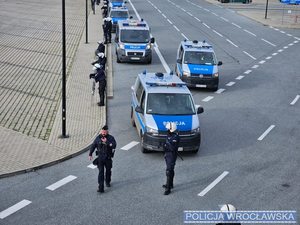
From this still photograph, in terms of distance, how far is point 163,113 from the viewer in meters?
16.2

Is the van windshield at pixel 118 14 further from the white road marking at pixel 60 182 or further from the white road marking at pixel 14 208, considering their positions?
the white road marking at pixel 14 208

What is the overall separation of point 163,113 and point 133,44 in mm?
13600

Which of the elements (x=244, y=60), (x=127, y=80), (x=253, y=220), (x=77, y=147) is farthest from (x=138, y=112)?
(x=244, y=60)

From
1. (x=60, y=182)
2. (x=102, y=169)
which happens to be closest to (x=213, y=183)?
(x=102, y=169)

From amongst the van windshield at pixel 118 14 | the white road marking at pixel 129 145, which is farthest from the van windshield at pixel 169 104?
the van windshield at pixel 118 14

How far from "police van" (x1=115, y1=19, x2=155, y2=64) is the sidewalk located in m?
4.86

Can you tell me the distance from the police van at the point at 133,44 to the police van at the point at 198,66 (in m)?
4.22

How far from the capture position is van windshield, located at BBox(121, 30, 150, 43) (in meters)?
29.6

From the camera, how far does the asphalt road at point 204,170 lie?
1219 cm

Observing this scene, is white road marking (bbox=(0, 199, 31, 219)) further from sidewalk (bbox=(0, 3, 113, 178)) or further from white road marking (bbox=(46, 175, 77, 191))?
sidewalk (bbox=(0, 3, 113, 178))

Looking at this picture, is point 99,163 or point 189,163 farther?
point 189,163

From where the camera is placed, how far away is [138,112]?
16281mm

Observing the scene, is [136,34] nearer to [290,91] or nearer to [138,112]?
[290,91]

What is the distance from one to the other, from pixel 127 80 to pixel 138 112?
31.7 feet
